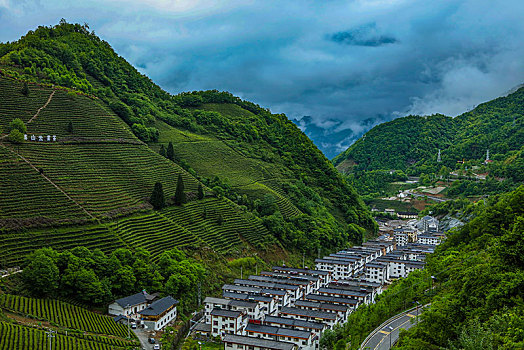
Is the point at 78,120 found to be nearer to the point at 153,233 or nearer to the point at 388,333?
the point at 153,233

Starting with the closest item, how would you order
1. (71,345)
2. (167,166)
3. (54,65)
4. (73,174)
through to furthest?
(71,345) < (73,174) < (167,166) < (54,65)

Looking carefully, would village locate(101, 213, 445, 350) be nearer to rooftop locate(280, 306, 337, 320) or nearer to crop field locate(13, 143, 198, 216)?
rooftop locate(280, 306, 337, 320)

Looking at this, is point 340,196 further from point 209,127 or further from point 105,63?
point 105,63

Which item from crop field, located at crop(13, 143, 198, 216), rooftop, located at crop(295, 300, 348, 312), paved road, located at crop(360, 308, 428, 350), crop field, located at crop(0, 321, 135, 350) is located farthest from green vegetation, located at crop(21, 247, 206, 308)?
paved road, located at crop(360, 308, 428, 350)

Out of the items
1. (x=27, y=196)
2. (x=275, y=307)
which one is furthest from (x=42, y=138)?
(x=275, y=307)

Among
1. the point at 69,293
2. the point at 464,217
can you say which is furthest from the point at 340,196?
the point at 69,293
